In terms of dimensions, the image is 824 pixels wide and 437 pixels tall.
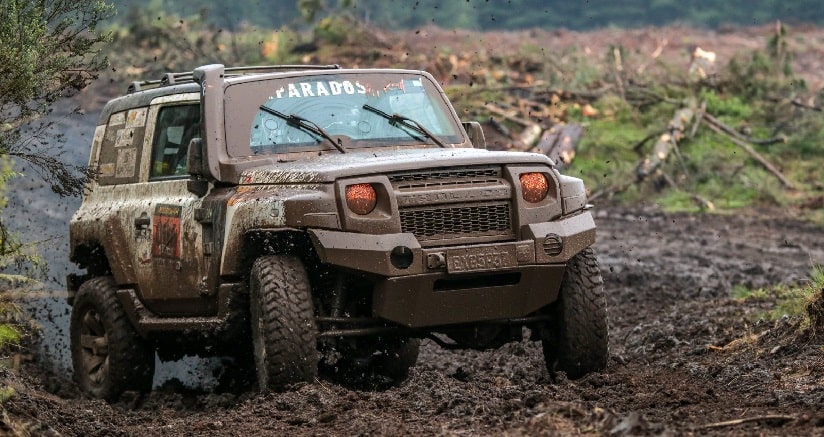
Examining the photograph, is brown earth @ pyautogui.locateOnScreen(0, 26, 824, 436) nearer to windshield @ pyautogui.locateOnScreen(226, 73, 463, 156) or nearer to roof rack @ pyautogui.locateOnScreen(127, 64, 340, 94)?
windshield @ pyautogui.locateOnScreen(226, 73, 463, 156)

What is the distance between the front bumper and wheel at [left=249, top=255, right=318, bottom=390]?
29 centimetres

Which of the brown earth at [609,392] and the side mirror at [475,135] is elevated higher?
the side mirror at [475,135]

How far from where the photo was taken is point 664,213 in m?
19.5

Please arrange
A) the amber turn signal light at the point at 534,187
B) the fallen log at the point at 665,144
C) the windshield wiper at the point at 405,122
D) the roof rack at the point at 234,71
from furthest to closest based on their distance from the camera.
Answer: the fallen log at the point at 665,144
the roof rack at the point at 234,71
the windshield wiper at the point at 405,122
the amber turn signal light at the point at 534,187

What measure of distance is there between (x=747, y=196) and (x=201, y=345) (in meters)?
12.5

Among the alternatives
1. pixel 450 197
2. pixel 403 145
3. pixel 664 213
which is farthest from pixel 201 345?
pixel 664 213

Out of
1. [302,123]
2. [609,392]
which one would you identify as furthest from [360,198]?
[609,392]

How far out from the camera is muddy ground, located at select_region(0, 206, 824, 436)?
642 centimetres

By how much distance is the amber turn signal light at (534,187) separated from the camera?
8.04 meters

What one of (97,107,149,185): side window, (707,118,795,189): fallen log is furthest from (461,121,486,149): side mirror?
(707,118,795,189): fallen log

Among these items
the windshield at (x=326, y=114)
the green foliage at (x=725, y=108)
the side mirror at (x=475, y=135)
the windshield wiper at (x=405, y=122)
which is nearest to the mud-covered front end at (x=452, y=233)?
the windshield at (x=326, y=114)

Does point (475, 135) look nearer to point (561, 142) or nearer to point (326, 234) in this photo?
point (326, 234)

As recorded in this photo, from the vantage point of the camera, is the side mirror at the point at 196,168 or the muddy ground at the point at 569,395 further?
the side mirror at the point at 196,168

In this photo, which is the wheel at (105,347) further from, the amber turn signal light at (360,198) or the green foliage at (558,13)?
the green foliage at (558,13)
